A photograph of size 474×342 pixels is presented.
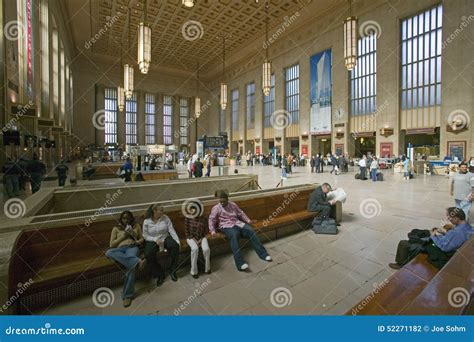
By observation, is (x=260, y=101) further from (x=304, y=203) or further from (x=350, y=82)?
(x=304, y=203)

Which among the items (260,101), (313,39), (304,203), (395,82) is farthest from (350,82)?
(304,203)

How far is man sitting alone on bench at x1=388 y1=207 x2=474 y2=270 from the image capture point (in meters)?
2.56

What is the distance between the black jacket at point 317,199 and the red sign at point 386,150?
17588mm

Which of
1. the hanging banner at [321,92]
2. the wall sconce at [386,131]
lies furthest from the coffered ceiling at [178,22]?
the wall sconce at [386,131]

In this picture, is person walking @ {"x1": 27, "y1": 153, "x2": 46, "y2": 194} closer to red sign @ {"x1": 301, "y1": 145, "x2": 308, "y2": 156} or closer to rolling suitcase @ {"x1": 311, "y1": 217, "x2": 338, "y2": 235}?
rolling suitcase @ {"x1": 311, "y1": 217, "x2": 338, "y2": 235}

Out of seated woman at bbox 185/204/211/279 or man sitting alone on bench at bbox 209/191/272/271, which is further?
man sitting alone on bench at bbox 209/191/272/271

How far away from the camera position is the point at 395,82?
19.2 meters

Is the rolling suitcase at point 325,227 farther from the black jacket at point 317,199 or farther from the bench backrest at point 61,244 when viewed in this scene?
the bench backrest at point 61,244

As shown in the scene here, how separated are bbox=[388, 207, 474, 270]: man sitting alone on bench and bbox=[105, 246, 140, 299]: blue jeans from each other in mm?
3018

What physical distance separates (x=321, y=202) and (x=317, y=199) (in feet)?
0.29

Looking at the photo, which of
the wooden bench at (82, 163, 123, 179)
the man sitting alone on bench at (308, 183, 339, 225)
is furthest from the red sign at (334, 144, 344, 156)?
the man sitting alone on bench at (308, 183, 339, 225)

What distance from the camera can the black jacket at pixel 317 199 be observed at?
4720mm

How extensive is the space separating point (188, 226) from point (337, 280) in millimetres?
1830

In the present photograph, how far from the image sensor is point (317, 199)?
4.76 meters
